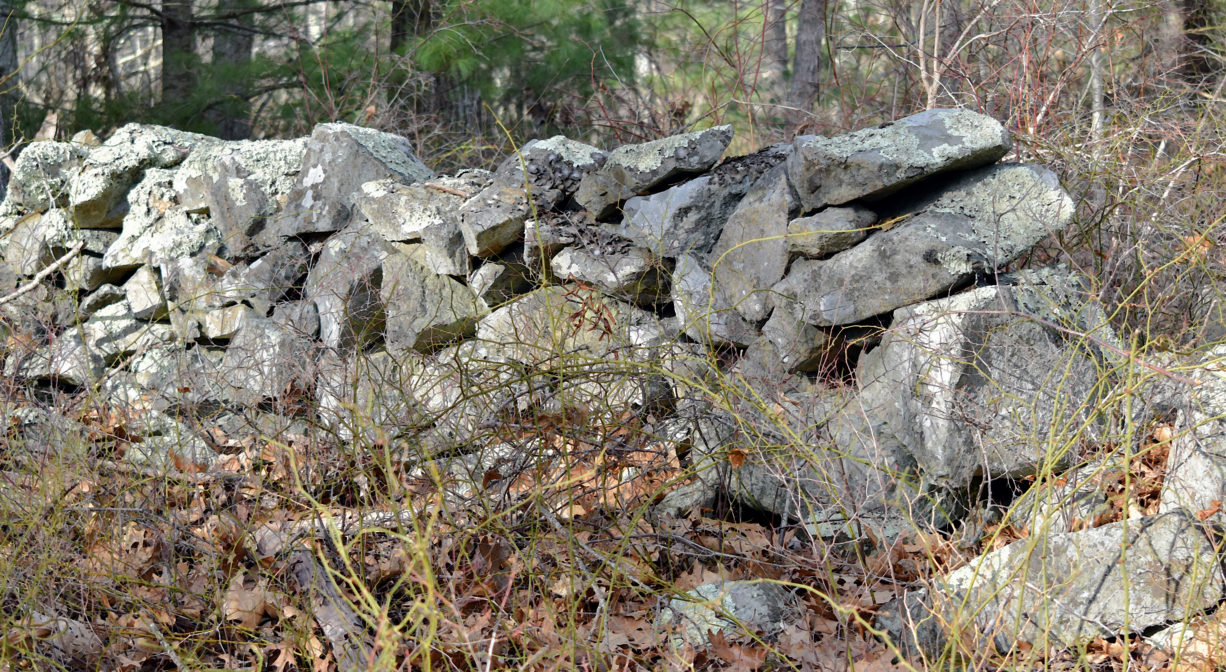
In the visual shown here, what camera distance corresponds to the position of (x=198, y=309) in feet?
14.6

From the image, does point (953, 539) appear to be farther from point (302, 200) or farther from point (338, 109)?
point (338, 109)

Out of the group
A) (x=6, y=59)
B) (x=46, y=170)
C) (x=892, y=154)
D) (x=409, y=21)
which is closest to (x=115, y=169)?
(x=46, y=170)

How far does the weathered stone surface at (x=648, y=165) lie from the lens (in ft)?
12.3

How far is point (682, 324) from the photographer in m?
3.59

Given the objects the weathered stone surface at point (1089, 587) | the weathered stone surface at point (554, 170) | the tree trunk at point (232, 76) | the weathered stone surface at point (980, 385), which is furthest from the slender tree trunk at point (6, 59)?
the weathered stone surface at point (1089, 587)

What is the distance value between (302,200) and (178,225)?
814mm

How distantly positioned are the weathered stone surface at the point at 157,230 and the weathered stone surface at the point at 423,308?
1.23 m

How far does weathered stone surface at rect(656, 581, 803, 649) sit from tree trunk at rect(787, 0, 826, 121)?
5.17 m

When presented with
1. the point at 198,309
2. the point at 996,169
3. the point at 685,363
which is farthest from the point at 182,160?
the point at 996,169

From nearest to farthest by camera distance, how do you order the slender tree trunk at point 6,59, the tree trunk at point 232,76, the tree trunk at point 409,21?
the slender tree trunk at point 6,59, the tree trunk at point 409,21, the tree trunk at point 232,76

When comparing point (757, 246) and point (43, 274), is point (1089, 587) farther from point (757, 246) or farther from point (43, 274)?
point (43, 274)

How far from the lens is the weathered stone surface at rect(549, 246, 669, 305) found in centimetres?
361

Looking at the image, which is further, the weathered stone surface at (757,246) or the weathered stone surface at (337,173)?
the weathered stone surface at (337,173)

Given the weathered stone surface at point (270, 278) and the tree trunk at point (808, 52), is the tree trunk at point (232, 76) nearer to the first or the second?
the weathered stone surface at point (270, 278)
